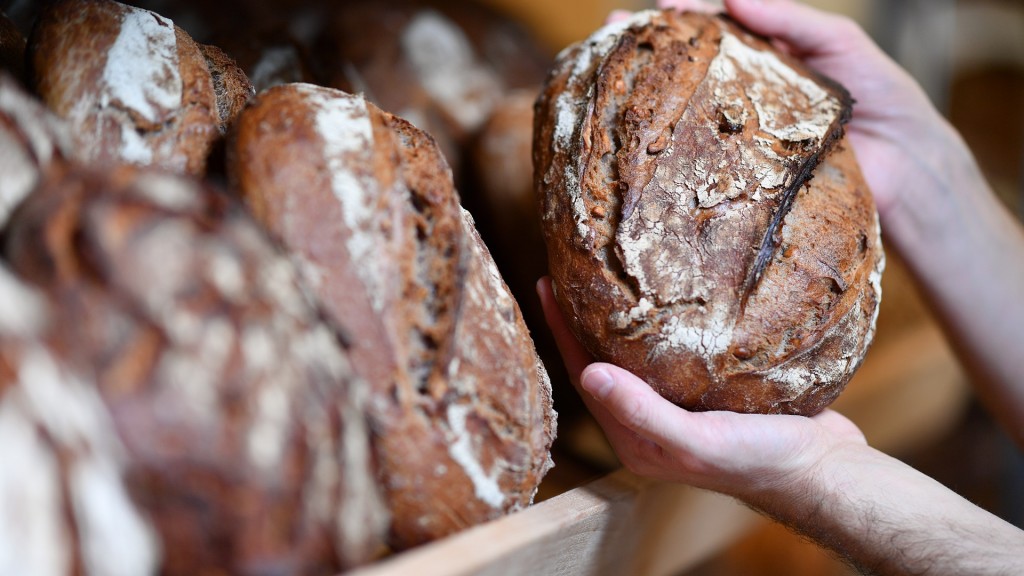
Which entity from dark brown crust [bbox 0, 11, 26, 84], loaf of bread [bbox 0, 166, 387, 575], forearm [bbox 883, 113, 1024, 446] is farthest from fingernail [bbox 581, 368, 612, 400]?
forearm [bbox 883, 113, 1024, 446]

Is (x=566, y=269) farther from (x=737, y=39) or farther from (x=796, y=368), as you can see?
(x=737, y=39)

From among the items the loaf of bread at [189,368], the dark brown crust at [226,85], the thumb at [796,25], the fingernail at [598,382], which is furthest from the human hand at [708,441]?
the thumb at [796,25]

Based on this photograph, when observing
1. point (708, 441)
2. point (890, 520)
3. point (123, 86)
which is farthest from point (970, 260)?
point (123, 86)

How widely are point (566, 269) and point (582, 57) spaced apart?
14.2 inches

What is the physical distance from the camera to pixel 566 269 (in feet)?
3.41

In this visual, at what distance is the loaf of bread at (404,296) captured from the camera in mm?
735

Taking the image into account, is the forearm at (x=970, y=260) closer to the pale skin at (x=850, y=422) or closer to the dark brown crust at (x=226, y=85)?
the pale skin at (x=850, y=422)

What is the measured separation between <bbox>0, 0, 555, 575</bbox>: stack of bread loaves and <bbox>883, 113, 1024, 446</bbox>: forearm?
99cm

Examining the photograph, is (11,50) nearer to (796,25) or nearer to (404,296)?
(404,296)

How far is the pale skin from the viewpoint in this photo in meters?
0.95

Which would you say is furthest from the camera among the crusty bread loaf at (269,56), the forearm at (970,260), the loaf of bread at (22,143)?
the forearm at (970,260)

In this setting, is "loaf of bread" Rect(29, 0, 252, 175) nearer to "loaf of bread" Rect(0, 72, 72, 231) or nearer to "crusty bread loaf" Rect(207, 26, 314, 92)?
"loaf of bread" Rect(0, 72, 72, 231)

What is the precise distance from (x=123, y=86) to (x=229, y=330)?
367 mm

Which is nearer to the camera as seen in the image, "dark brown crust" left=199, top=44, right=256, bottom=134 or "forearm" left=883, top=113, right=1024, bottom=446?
"dark brown crust" left=199, top=44, right=256, bottom=134
